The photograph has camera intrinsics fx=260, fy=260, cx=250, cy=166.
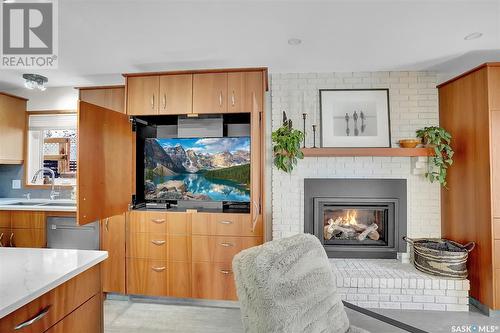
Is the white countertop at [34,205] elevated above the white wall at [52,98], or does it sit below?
below

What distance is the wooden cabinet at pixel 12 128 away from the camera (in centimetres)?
319

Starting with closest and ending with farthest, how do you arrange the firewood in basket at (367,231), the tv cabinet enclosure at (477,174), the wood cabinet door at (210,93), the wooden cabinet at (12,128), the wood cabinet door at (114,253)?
the tv cabinet enclosure at (477,174)
the wood cabinet door at (210,93)
the wood cabinet door at (114,253)
the firewood in basket at (367,231)
the wooden cabinet at (12,128)

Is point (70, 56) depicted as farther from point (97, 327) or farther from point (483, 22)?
point (483, 22)

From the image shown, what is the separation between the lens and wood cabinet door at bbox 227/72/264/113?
258 centimetres

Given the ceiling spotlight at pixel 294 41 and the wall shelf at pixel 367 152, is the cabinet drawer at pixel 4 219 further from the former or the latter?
the ceiling spotlight at pixel 294 41

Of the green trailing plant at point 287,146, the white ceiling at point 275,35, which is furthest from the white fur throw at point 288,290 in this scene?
the white ceiling at point 275,35

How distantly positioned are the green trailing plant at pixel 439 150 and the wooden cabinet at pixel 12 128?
193 inches

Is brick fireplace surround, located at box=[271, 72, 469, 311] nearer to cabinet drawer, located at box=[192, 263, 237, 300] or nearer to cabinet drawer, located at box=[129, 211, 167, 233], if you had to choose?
cabinet drawer, located at box=[192, 263, 237, 300]

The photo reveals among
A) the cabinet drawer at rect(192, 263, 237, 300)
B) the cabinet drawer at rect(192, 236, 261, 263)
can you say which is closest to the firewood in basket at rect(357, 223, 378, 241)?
the cabinet drawer at rect(192, 236, 261, 263)

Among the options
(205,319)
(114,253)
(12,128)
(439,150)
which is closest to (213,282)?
(205,319)

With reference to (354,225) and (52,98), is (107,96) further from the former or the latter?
(354,225)

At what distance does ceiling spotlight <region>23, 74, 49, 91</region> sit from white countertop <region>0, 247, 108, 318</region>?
7.27ft

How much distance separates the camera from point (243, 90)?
2596 mm

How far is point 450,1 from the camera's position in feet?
5.56
